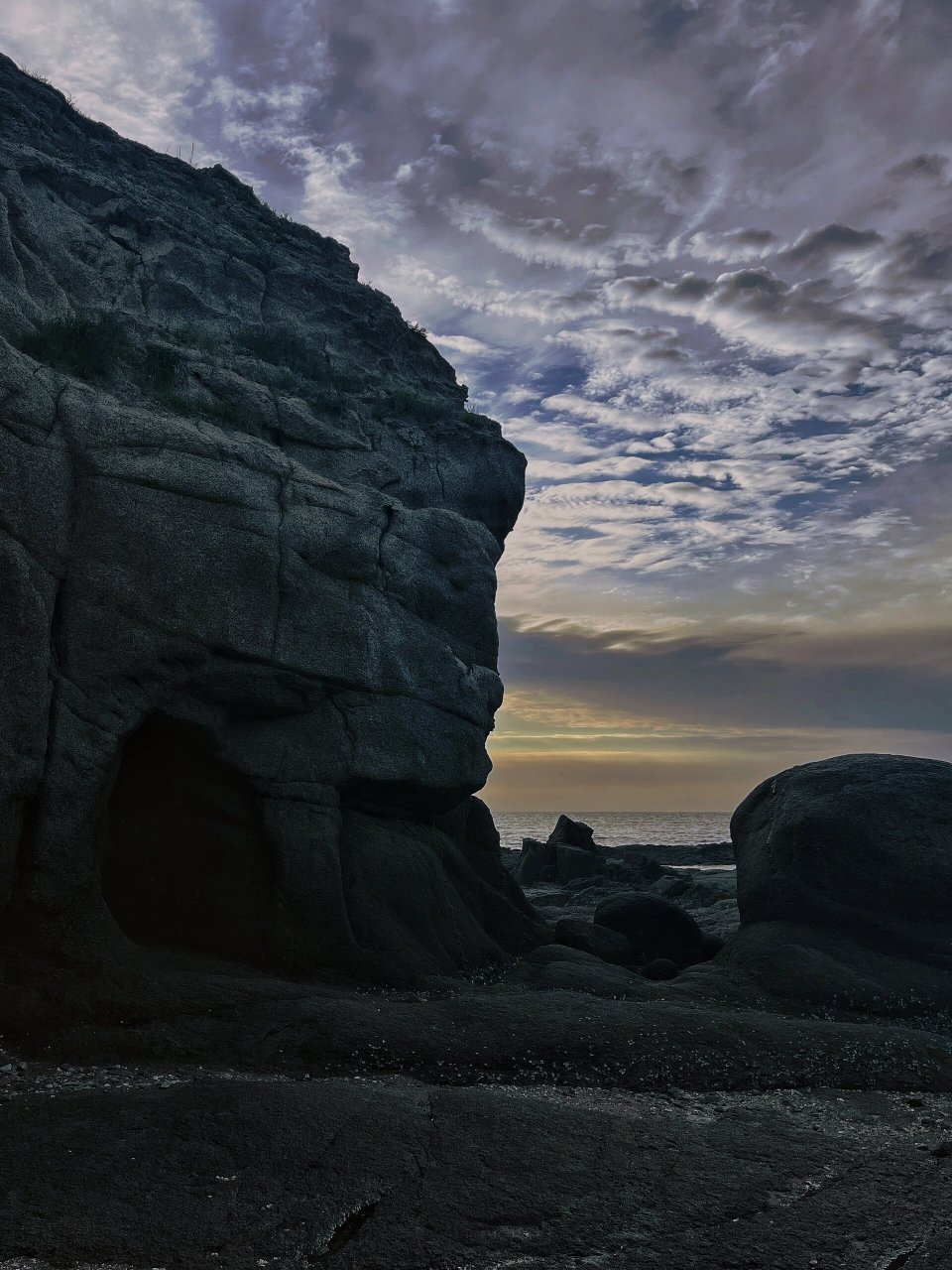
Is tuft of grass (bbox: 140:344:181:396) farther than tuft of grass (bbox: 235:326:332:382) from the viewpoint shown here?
No

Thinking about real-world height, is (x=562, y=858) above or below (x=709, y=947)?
above

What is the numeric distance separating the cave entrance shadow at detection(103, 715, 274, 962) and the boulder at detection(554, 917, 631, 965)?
1202 cm

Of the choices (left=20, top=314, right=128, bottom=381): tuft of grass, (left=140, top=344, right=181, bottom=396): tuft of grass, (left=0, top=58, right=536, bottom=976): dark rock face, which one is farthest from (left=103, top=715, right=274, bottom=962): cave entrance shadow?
(left=140, top=344, right=181, bottom=396): tuft of grass

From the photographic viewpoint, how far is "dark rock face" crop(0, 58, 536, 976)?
62.1 feet

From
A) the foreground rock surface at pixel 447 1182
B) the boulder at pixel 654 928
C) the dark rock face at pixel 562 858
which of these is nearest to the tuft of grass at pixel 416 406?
the boulder at pixel 654 928

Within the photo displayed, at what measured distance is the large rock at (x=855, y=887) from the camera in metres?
25.2

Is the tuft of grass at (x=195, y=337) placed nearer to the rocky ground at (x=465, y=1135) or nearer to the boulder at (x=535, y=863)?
the rocky ground at (x=465, y=1135)

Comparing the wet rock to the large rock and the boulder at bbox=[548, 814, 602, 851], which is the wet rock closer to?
the large rock

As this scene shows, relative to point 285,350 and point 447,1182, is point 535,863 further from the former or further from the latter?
point 447,1182

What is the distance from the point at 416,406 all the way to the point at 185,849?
22059 millimetres

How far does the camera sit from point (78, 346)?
24984 millimetres

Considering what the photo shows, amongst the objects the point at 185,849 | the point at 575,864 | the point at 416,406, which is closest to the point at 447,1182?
the point at 185,849

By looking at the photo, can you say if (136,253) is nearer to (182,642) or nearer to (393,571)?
(393,571)

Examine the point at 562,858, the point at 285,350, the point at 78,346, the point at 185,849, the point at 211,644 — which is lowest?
the point at 562,858
